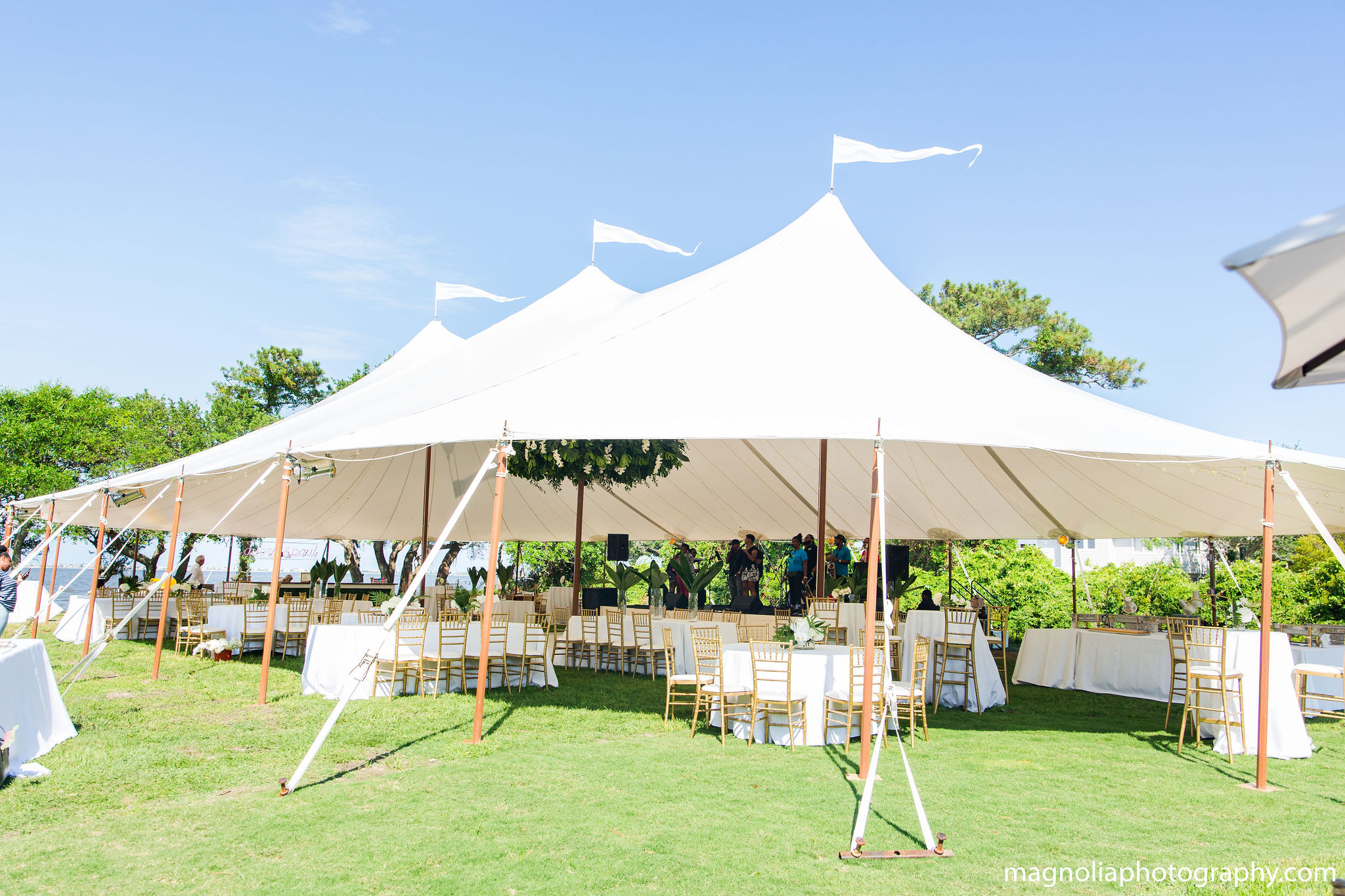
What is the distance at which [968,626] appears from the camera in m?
8.35

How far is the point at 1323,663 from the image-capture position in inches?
328

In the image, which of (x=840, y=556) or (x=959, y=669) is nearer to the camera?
(x=959, y=669)

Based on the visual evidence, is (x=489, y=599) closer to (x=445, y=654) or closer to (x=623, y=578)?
(x=445, y=654)

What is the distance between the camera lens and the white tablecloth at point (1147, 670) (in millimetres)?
6000

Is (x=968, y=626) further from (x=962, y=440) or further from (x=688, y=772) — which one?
(x=688, y=772)

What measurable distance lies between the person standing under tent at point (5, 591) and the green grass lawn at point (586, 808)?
2.99 ft

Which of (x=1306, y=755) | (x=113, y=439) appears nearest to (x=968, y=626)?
(x=1306, y=755)

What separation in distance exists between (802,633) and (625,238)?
20.0 ft

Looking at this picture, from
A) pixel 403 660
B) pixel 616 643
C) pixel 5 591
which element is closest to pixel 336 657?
pixel 403 660

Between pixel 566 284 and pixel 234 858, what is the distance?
28.8 ft

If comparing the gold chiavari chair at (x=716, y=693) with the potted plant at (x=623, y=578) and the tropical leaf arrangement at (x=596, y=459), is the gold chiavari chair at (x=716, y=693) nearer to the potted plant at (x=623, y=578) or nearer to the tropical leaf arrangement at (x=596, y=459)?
the tropical leaf arrangement at (x=596, y=459)

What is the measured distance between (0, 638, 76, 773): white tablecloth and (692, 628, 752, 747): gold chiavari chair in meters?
3.93

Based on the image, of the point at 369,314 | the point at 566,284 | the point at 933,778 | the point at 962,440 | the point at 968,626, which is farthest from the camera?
the point at 369,314

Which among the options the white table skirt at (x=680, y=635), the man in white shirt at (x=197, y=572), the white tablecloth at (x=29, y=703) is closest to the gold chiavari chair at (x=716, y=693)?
the white table skirt at (x=680, y=635)
